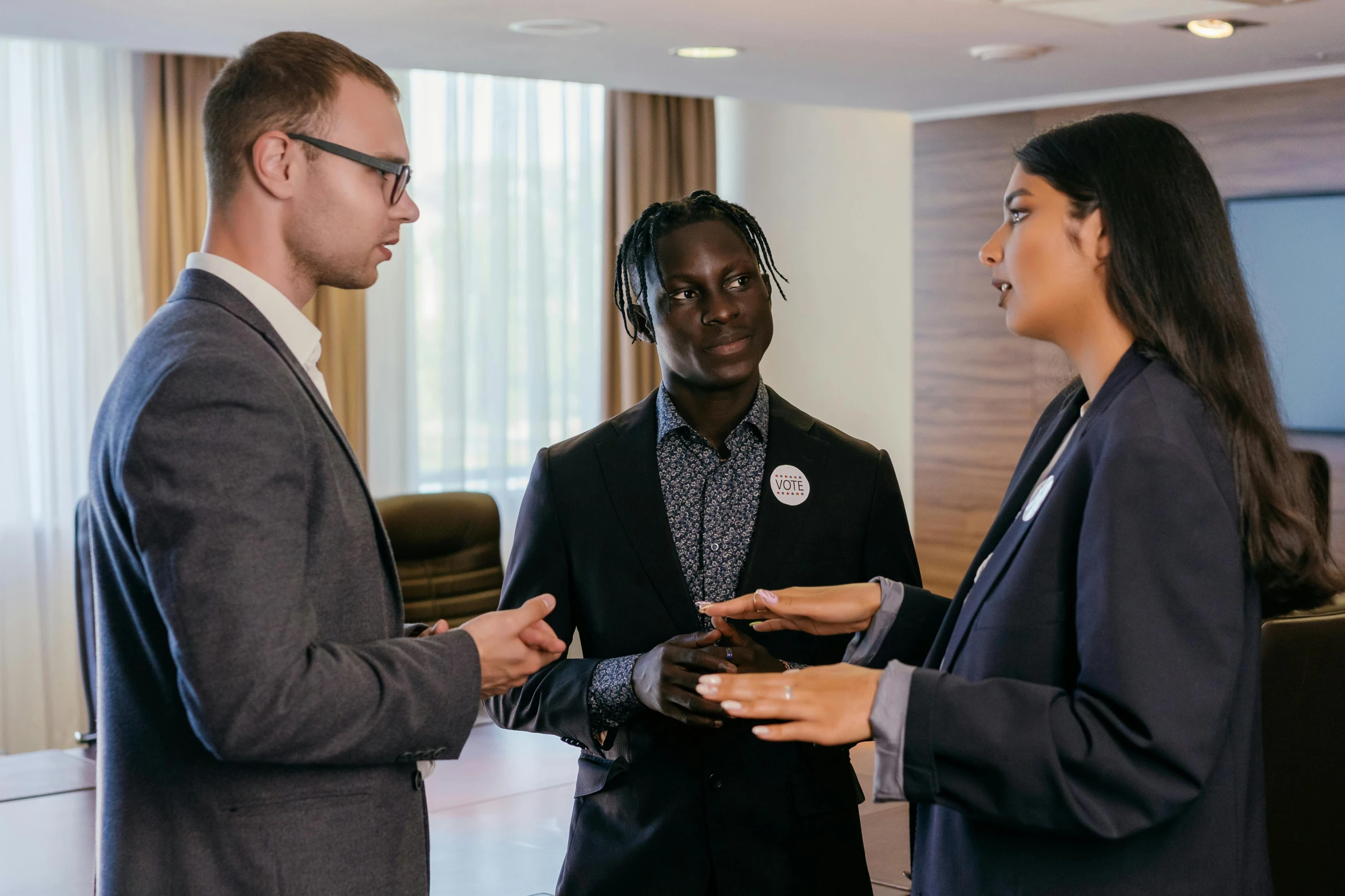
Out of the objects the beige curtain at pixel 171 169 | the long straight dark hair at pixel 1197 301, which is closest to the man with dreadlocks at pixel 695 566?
the long straight dark hair at pixel 1197 301

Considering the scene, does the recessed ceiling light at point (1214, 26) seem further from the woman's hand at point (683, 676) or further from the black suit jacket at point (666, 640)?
the woman's hand at point (683, 676)

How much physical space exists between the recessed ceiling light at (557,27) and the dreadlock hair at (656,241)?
2.39 metres

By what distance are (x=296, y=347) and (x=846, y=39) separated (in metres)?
3.58

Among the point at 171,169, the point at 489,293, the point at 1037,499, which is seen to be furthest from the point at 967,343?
the point at 1037,499

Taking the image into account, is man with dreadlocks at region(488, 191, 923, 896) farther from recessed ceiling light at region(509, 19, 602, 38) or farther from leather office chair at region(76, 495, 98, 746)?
recessed ceiling light at region(509, 19, 602, 38)

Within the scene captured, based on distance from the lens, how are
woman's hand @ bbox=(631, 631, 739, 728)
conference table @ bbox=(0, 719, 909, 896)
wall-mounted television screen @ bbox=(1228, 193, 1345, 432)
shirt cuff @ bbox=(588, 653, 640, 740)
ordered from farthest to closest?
wall-mounted television screen @ bbox=(1228, 193, 1345, 432)
conference table @ bbox=(0, 719, 909, 896)
shirt cuff @ bbox=(588, 653, 640, 740)
woman's hand @ bbox=(631, 631, 739, 728)

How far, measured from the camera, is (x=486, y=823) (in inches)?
100

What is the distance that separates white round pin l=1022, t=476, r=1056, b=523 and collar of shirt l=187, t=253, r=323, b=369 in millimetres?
761

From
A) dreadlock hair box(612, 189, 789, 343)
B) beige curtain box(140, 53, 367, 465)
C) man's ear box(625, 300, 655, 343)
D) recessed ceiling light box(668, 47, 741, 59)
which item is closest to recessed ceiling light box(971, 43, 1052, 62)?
recessed ceiling light box(668, 47, 741, 59)

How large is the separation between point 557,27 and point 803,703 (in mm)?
3495

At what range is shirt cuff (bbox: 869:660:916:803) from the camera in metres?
1.25

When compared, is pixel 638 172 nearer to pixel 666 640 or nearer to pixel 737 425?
pixel 737 425

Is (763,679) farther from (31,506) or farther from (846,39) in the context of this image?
(31,506)

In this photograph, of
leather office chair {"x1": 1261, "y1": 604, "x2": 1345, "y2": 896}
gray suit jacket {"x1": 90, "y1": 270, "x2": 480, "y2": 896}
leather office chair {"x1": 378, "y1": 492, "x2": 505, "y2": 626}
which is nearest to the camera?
gray suit jacket {"x1": 90, "y1": 270, "x2": 480, "y2": 896}
